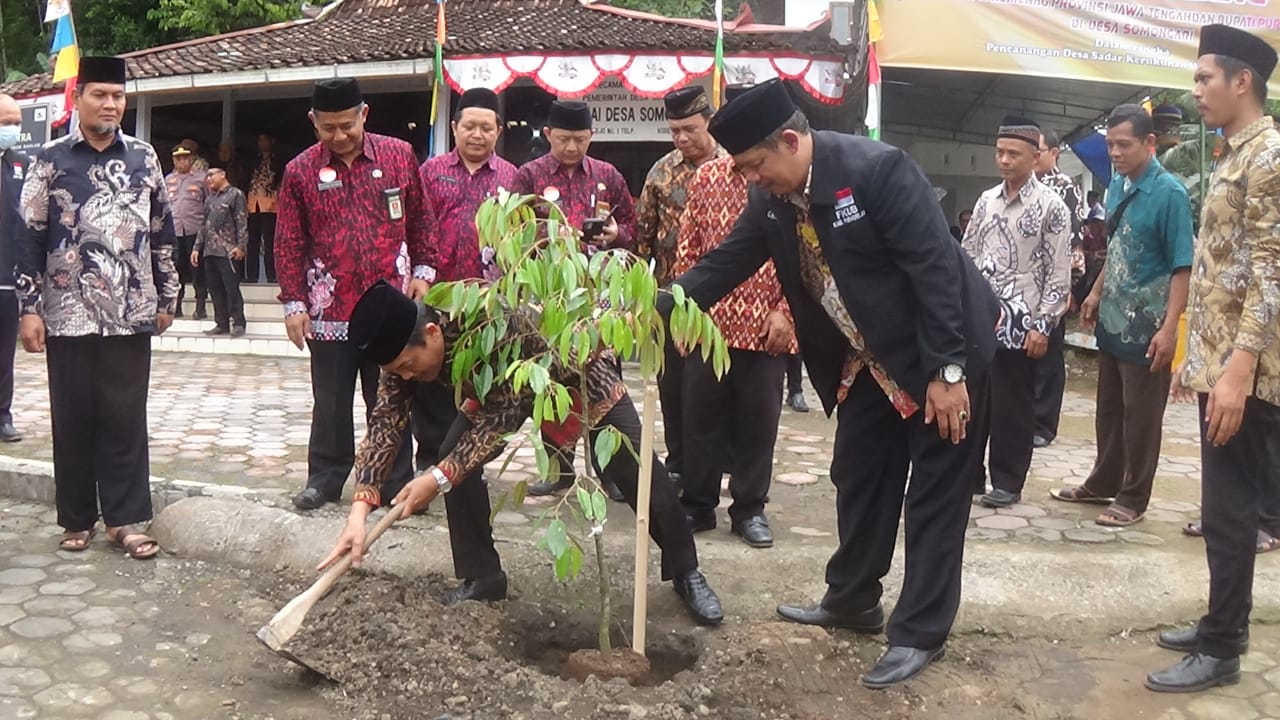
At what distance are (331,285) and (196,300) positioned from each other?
8883mm

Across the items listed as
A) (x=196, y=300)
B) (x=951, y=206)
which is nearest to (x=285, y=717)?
(x=196, y=300)

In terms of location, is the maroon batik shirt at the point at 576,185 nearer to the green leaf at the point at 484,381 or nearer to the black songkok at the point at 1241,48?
the green leaf at the point at 484,381

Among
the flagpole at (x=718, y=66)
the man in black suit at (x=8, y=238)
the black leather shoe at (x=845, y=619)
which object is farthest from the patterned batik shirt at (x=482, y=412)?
the flagpole at (x=718, y=66)

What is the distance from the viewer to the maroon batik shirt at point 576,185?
15.7 feet

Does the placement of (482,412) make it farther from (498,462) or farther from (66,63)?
(66,63)

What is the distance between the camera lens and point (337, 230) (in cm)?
441

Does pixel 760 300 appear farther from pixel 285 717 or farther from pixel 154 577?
pixel 154 577

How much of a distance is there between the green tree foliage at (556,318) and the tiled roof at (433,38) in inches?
342

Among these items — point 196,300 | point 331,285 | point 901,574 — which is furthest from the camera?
point 196,300

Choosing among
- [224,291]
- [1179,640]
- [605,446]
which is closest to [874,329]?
[605,446]

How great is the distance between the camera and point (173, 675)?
3115 millimetres

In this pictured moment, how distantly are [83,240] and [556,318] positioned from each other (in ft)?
7.65

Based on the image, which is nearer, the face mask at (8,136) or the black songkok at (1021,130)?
the black songkok at (1021,130)

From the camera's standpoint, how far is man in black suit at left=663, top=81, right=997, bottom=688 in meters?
2.82
